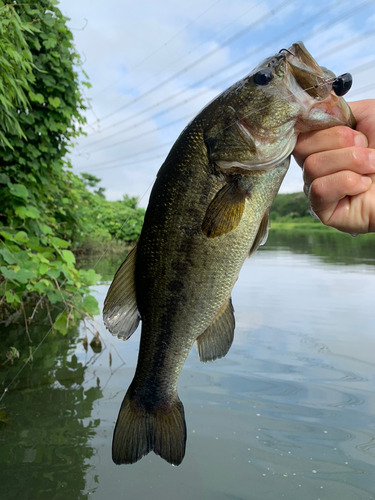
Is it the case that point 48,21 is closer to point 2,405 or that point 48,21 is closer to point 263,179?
point 2,405

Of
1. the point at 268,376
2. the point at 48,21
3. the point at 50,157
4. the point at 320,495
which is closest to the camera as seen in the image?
the point at 320,495

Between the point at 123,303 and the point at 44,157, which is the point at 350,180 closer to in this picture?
the point at 123,303

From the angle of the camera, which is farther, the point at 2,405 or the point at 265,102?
the point at 2,405

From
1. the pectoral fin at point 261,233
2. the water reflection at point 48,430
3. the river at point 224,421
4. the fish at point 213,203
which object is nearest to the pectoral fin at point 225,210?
the fish at point 213,203

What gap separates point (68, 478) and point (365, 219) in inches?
122

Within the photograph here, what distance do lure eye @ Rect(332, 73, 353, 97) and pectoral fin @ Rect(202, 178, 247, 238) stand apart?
1.63 feet

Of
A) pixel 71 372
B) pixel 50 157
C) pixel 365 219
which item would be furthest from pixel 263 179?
pixel 50 157

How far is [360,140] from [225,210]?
25.6 inches

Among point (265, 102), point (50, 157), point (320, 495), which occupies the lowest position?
point (320, 495)

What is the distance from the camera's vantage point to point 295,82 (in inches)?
63.1

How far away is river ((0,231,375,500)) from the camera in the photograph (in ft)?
11.0

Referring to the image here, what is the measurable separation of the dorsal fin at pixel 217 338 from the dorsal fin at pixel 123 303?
34 centimetres

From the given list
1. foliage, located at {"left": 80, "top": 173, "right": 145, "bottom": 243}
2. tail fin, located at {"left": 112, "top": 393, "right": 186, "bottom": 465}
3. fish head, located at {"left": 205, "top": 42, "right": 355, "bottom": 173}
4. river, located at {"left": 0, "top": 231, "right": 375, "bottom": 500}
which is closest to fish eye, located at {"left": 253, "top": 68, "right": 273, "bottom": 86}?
fish head, located at {"left": 205, "top": 42, "right": 355, "bottom": 173}

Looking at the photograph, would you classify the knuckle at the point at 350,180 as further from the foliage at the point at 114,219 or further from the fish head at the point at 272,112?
the foliage at the point at 114,219
